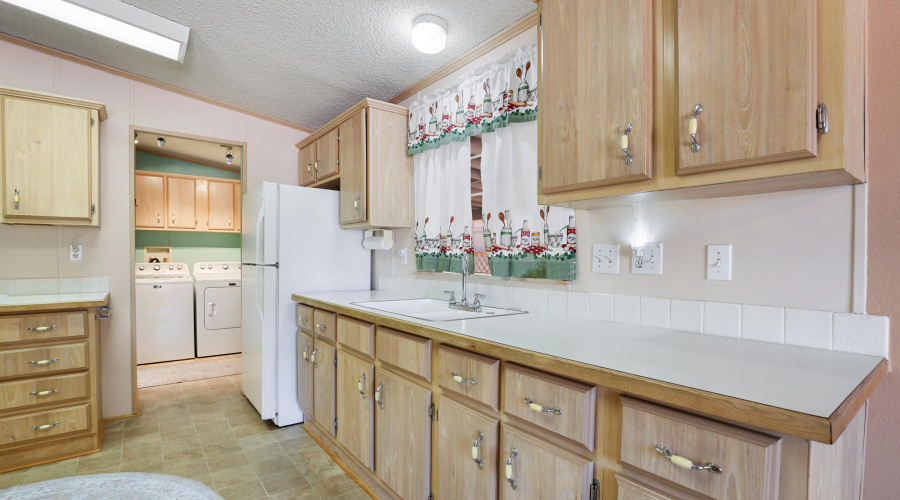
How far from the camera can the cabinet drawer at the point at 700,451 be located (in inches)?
29.3

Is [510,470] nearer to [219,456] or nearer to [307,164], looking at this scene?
[219,456]

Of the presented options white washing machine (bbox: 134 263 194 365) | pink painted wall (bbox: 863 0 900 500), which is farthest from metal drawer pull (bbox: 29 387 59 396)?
pink painted wall (bbox: 863 0 900 500)

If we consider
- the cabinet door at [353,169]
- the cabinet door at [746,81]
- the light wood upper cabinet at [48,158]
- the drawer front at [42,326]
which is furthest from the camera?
the cabinet door at [353,169]

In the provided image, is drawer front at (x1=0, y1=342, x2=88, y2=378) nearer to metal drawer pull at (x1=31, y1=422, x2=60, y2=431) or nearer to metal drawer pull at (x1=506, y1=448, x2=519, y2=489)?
metal drawer pull at (x1=31, y1=422, x2=60, y2=431)

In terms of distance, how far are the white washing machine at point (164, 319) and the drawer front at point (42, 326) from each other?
212cm

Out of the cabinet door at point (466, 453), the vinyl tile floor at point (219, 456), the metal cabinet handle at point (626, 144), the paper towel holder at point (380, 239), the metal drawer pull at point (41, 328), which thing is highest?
the metal cabinet handle at point (626, 144)

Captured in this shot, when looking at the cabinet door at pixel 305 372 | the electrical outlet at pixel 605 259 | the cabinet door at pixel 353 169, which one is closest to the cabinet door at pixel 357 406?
the cabinet door at pixel 305 372

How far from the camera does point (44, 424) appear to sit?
2.36 meters

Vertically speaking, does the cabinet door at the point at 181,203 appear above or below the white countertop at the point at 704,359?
above

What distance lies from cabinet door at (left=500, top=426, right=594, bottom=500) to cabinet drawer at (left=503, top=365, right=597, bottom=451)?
54 mm

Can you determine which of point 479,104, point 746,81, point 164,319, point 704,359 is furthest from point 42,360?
point 746,81

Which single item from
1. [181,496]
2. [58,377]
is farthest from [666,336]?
[58,377]

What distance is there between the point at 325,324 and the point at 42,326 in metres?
1.59

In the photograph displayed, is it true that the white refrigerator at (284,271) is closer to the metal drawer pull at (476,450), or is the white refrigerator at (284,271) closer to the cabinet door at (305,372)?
the cabinet door at (305,372)
